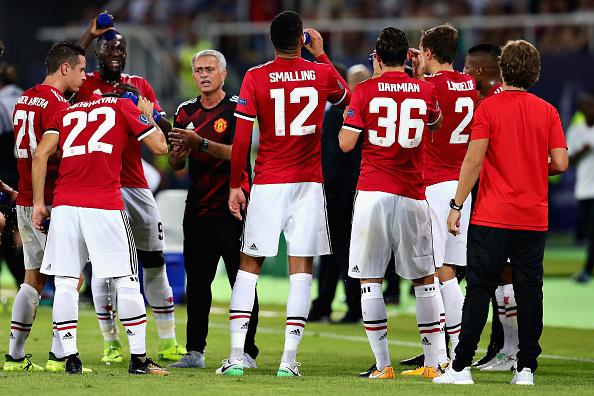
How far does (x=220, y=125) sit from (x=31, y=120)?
4.61ft

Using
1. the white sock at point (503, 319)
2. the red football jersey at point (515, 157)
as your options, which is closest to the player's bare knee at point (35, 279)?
the red football jersey at point (515, 157)

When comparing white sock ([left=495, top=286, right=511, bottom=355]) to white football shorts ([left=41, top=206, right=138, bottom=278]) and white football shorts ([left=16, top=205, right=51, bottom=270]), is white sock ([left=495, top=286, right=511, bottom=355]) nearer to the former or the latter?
white football shorts ([left=41, top=206, right=138, bottom=278])

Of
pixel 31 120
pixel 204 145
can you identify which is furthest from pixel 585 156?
pixel 31 120

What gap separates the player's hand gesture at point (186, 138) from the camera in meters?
9.38

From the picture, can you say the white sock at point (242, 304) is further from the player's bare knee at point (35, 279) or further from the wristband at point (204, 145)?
the player's bare knee at point (35, 279)

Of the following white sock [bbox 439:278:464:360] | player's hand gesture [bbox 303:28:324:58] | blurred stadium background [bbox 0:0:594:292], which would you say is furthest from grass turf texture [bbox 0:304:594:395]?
blurred stadium background [bbox 0:0:594:292]

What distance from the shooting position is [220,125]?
977 centimetres

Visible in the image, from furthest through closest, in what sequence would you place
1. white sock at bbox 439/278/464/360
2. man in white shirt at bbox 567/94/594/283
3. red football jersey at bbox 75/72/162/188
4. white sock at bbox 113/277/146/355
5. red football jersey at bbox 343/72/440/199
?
man in white shirt at bbox 567/94/594/283 < red football jersey at bbox 75/72/162/188 < white sock at bbox 439/278/464/360 < white sock at bbox 113/277/146/355 < red football jersey at bbox 343/72/440/199

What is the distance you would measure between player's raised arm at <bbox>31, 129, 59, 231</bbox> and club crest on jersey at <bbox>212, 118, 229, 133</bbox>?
131 cm

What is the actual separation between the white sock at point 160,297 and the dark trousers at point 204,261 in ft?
1.23

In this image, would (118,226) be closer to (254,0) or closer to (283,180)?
(283,180)

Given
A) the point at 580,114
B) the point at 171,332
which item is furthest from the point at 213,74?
the point at 580,114

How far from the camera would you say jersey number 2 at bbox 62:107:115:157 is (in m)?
8.77

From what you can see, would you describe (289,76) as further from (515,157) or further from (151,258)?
(151,258)
